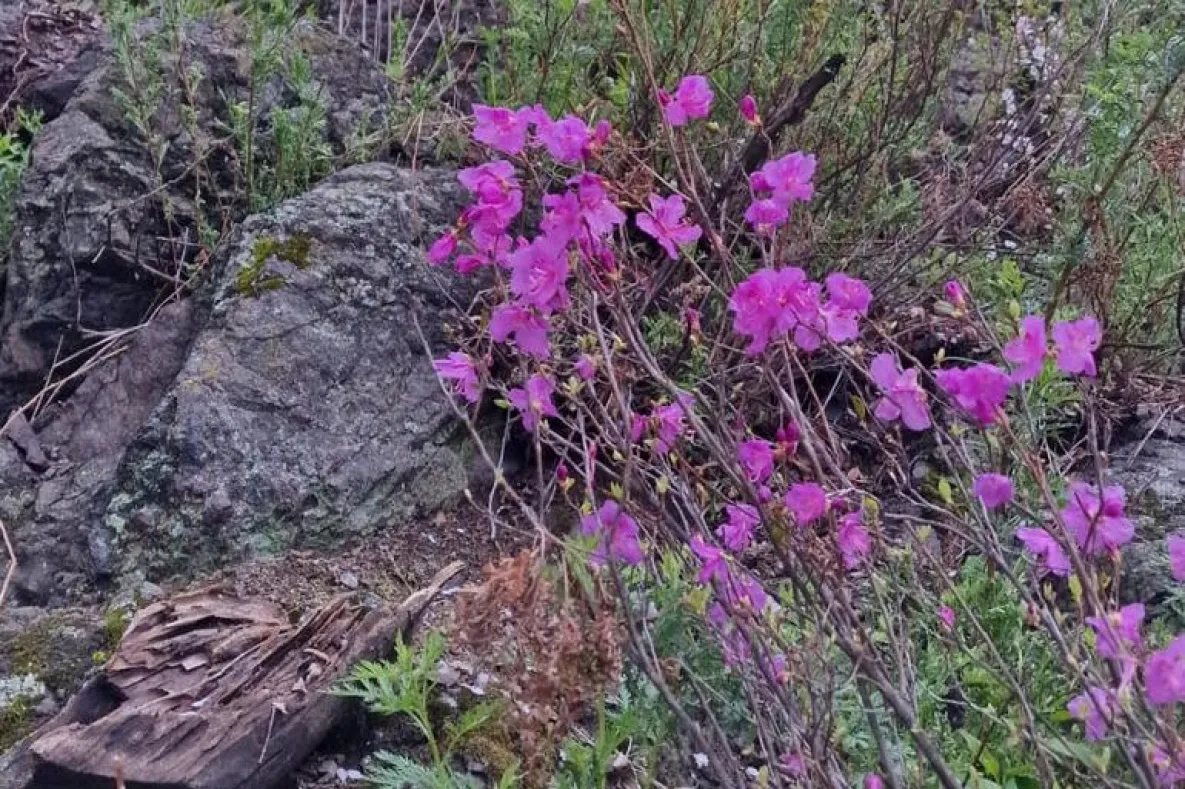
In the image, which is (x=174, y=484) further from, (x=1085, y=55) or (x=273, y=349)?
(x=1085, y=55)

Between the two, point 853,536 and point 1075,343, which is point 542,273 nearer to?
point 853,536

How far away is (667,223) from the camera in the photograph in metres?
2.15

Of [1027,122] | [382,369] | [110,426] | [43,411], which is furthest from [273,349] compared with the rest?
[1027,122]

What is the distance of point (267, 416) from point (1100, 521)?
2153mm

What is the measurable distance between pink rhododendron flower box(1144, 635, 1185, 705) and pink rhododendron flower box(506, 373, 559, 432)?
0.89 metres

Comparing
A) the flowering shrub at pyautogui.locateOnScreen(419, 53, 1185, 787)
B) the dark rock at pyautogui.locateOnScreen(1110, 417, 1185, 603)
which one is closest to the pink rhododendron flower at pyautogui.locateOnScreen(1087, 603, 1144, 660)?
the flowering shrub at pyautogui.locateOnScreen(419, 53, 1185, 787)

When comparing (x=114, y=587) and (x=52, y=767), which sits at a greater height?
(x=52, y=767)

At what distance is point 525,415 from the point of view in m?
2.26

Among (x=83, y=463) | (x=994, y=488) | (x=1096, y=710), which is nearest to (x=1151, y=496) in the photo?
(x=994, y=488)

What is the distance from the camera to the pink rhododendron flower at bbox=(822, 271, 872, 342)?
1949mm

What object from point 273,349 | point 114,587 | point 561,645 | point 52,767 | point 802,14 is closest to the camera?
point 561,645

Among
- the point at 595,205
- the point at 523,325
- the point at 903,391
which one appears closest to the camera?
the point at 903,391

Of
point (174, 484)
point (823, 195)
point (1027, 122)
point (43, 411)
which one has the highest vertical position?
point (1027, 122)

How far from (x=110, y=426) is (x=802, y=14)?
217 centimetres
